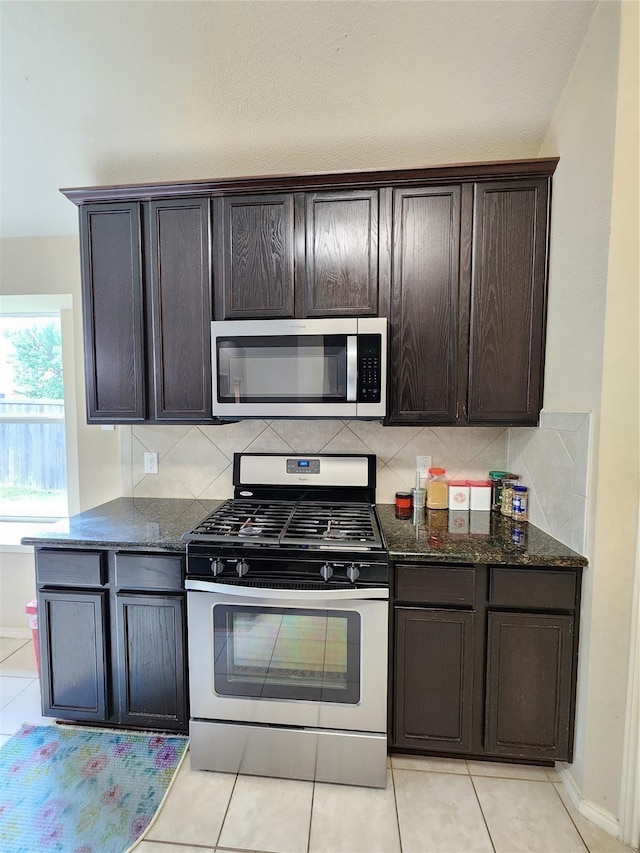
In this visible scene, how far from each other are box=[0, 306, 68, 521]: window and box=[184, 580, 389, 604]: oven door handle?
1618 millimetres

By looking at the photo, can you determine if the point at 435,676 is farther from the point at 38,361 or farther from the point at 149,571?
the point at 38,361

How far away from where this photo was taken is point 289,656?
5.32ft

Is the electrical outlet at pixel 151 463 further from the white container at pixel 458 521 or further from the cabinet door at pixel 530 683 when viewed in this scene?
the cabinet door at pixel 530 683

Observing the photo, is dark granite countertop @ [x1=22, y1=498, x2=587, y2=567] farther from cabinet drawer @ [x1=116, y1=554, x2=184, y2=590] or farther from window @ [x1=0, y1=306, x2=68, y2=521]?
window @ [x1=0, y1=306, x2=68, y2=521]

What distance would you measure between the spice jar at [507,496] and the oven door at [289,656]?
0.86 metres

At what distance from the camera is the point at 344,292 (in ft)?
6.21

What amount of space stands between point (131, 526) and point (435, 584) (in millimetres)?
1372

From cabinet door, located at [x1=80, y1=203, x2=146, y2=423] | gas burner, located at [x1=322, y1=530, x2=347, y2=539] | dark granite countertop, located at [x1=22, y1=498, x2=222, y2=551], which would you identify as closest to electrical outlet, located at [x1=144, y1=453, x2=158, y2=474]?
dark granite countertop, located at [x1=22, y1=498, x2=222, y2=551]

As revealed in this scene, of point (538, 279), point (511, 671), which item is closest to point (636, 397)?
point (538, 279)

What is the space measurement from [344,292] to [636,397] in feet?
3.97

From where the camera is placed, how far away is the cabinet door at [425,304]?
1.83 meters

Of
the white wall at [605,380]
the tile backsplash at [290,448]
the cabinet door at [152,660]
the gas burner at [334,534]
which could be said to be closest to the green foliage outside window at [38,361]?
the tile backsplash at [290,448]

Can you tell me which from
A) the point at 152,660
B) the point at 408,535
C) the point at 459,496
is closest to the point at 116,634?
the point at 152,660

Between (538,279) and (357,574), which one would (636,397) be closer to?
(538,279)
